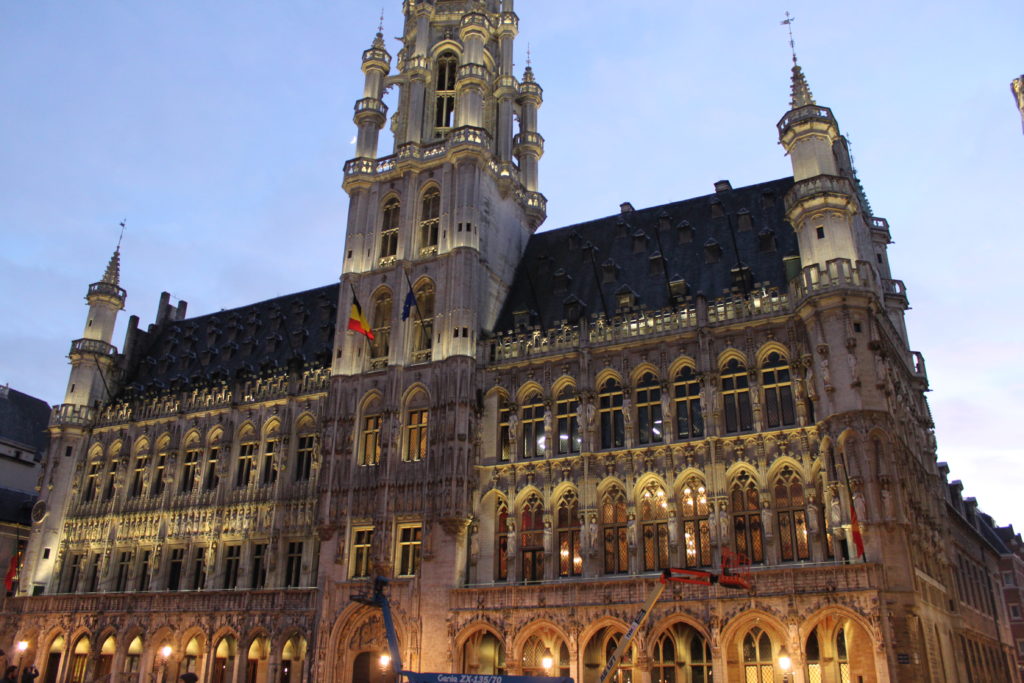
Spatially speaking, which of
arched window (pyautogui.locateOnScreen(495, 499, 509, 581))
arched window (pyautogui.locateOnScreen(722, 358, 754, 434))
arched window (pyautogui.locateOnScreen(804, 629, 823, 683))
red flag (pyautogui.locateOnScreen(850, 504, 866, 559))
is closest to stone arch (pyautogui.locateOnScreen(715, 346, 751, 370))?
arched window (pyautogui.locateOnScreen(722, 358, 754, 434))

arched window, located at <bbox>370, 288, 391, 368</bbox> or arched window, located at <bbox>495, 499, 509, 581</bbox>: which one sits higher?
arched window, located at <bbox>370, 288, 391, 368</bbox>

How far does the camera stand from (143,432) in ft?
171

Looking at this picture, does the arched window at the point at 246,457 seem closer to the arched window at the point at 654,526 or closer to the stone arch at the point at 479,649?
the stone arch at the point at 479,649

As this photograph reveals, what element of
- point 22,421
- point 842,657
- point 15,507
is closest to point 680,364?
point 842,657

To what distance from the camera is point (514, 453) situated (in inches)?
1547

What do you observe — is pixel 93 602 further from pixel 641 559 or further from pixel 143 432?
pixel 641 559

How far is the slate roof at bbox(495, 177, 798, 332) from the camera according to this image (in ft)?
132

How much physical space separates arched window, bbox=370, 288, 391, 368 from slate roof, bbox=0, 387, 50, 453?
3569 cm

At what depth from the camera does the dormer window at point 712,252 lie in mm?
41447

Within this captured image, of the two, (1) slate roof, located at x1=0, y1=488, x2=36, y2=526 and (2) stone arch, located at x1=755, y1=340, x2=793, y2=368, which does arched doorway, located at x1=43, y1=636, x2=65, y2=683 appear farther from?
(2) stone arch, located at x1=755, y1=340, x2=793, y2=368

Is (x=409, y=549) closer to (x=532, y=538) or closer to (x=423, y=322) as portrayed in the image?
(x=532, y=538)

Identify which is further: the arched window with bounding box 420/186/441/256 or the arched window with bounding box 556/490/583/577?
the arched window with bounding box 420/186/441/256

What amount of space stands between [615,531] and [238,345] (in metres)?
31.6

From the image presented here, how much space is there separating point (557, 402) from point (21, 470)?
160ft
